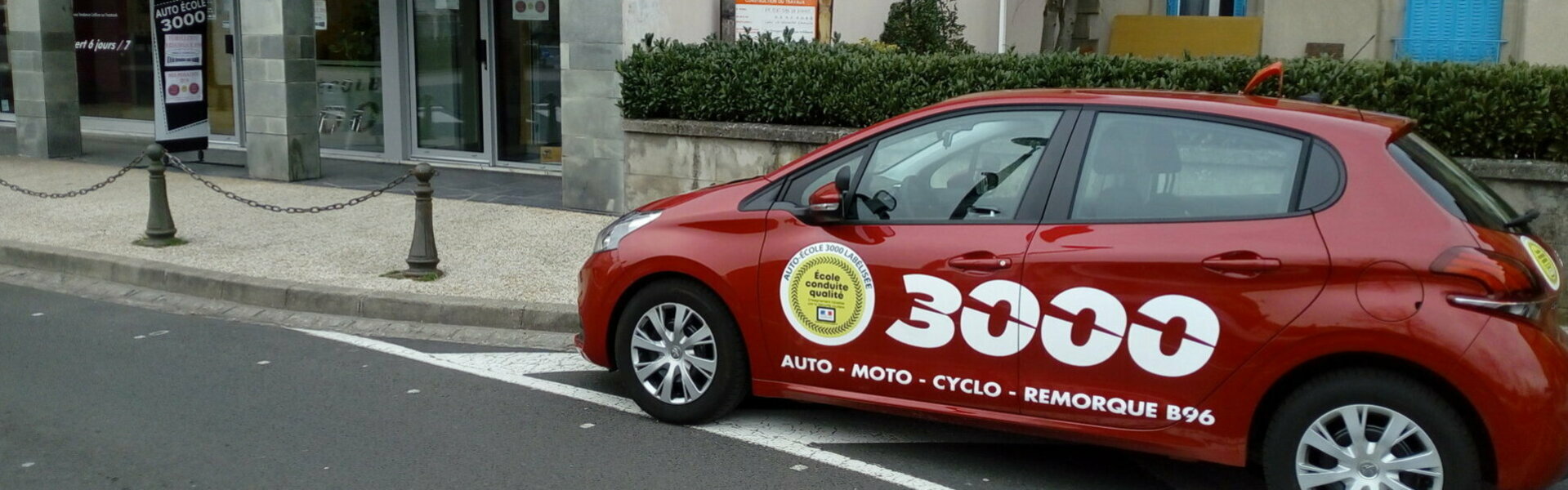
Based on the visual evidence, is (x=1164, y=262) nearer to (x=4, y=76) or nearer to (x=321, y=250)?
(x=321, y=250)

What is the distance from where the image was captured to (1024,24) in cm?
1759

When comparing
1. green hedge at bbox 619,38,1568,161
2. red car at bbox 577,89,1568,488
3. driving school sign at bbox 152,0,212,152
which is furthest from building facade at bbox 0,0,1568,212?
red car at bbox 577,89,1568,488

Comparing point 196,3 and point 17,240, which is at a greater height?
point 196,3

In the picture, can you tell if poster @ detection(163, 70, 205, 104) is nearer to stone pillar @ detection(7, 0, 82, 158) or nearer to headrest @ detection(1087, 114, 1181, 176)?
stone pillar @ detection(7, 0, 82, 158)

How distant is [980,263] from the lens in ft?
17.5

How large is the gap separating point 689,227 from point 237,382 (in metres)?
2.58

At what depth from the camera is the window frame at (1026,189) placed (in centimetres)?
536

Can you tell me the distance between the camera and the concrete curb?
330 inches

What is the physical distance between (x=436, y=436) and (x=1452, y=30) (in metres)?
12.9

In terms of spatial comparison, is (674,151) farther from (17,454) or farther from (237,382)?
(17,454)

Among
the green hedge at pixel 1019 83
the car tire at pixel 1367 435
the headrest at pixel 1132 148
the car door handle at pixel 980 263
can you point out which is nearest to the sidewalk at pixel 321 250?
the green hedge at pixel 1019 83

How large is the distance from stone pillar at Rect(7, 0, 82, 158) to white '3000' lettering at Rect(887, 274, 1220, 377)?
13.9 m

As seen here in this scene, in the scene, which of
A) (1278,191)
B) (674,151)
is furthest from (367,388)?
(674,151)

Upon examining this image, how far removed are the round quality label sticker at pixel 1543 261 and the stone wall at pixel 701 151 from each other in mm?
6056
